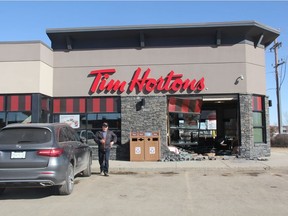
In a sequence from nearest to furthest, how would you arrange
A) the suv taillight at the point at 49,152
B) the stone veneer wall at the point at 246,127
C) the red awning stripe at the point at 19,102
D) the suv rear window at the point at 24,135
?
the suv taillight at the point at 49,152, the suv rear window at the point at 24,135, the red awning stripe at the point at 19,102, the stone veneer wall at the point at 246,127

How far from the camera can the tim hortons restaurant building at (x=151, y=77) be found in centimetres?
1736

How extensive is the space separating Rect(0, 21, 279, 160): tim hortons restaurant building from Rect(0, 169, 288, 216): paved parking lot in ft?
17.9

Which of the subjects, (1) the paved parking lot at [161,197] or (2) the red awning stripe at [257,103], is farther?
(2) the red awning stripe at [257,103]

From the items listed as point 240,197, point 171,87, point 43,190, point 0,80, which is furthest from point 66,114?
point 240,197

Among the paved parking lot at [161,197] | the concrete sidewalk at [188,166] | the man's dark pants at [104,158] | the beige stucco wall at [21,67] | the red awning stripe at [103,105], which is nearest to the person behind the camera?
the paved parking lot at [161,197]

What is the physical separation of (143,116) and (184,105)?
2026 millimetres

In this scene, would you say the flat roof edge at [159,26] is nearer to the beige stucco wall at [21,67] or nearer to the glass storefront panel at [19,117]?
the beige stucco wall at [21,67]

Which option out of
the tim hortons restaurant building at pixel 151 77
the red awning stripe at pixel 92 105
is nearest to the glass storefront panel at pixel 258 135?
the tim hortons restaurant building at pixel 151 77

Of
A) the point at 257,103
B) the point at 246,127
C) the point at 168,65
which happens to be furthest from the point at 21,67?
the point at 257,103

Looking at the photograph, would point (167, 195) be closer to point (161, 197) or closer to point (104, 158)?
point (161, 197)

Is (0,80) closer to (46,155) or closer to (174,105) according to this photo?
(174,105)

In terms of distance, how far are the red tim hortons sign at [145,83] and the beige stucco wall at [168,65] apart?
18 cm

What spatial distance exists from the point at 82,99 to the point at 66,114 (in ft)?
3.38

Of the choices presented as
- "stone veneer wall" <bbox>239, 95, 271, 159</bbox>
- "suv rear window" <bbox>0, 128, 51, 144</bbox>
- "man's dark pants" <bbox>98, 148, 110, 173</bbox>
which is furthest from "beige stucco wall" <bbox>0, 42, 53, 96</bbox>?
"stone veneer wall" <bbox>239, 95, 271, 159</bbox>
